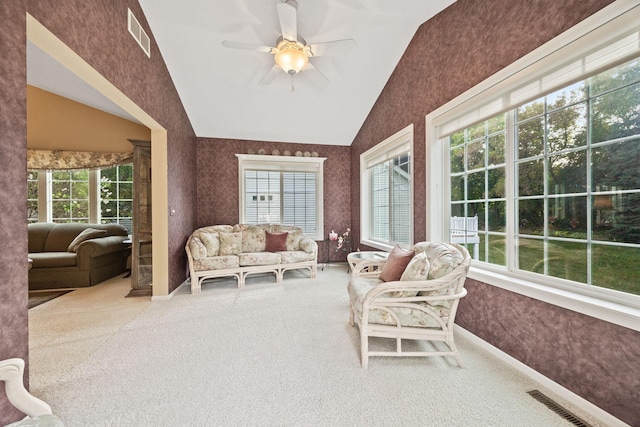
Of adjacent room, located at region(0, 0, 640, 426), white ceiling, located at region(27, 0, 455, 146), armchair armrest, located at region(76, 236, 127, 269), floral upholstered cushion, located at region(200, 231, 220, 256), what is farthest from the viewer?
floral upholstered cushion, located at region(200, 231, 220, 256)

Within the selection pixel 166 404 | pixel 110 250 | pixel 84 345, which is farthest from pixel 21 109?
pixel 110 250

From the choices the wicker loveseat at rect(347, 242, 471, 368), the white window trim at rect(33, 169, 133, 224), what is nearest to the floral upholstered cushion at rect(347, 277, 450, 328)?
the wicker loveseat at rect(347, 242, 471, 368)

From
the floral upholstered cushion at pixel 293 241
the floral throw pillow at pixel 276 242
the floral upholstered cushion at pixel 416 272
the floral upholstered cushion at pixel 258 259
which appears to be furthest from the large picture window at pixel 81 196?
the floral upholstered cushion at pixel 416 272

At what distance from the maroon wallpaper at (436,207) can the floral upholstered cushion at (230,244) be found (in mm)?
3041

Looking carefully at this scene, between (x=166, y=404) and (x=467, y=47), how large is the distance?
150 inches

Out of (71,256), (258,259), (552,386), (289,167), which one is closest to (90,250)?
(71,256)

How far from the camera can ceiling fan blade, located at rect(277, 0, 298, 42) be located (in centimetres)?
212

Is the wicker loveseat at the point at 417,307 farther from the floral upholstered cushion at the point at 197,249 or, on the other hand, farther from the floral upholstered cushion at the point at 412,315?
the floral upholstered cushion at the point at 197,249

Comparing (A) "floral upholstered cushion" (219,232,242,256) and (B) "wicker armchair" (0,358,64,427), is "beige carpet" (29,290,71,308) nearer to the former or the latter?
(A) "floral upholstered cushion" (219,232,242,256)

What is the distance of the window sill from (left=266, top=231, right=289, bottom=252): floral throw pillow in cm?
333

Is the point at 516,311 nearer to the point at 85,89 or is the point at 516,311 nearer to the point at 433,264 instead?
the point at 433,264

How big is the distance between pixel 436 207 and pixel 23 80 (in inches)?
136

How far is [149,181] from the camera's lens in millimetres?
3750

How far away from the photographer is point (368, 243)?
4.79 meters
